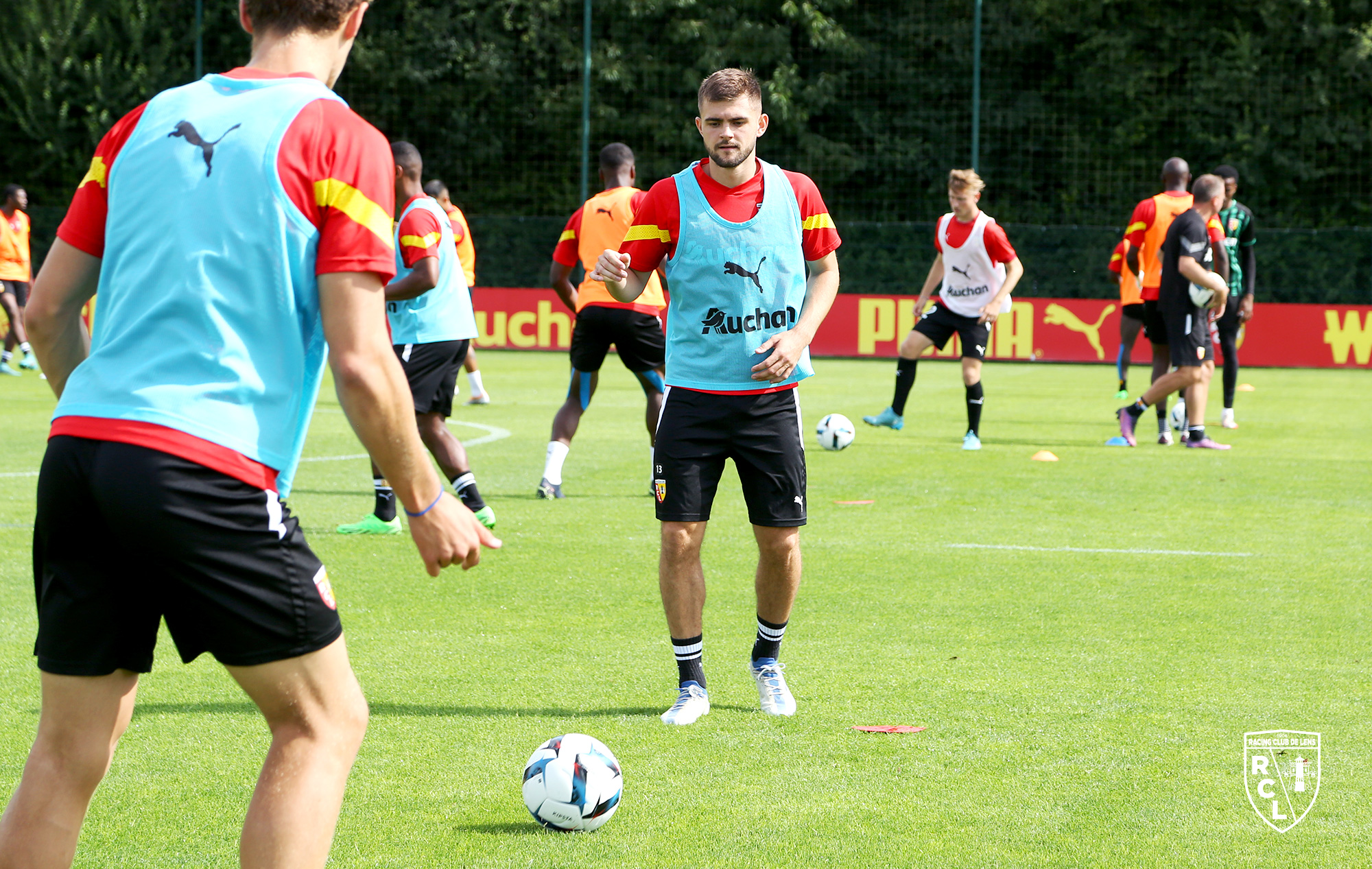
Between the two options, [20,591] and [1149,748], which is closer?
[1149,748]

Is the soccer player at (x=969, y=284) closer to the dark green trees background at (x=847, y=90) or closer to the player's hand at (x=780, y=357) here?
Answer: the player's hand at (x=780, y=357)

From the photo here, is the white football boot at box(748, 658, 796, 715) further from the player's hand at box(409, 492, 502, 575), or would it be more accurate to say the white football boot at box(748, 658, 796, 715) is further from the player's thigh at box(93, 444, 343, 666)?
the player's thigh at box(93, 444, 343, 666)

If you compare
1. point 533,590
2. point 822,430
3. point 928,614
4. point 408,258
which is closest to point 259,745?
point 533,590

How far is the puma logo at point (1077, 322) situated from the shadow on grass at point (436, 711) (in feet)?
68.7

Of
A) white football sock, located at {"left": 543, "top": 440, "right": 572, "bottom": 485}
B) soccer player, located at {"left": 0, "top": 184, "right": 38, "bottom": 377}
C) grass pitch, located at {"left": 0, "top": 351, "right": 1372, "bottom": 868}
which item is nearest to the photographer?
grass pitch, located at {"left": 0, "top": 351, "right": 1372, "bottom": 868}

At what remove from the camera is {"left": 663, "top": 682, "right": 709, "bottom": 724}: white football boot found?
4828 mm

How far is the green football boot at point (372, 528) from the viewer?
328 inches

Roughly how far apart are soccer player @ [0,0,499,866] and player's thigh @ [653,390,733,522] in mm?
2261

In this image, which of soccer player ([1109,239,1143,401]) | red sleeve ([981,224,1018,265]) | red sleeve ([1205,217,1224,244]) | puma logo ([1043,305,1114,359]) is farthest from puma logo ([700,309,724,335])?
puma logo ([1043,305,1114,359])

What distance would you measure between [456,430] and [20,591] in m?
7.13

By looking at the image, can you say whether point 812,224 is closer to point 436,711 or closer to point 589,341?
point 436,711

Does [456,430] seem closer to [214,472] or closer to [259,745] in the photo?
[259,745]

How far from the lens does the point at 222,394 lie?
8.68 feet

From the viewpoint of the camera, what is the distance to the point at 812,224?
5234 mm
